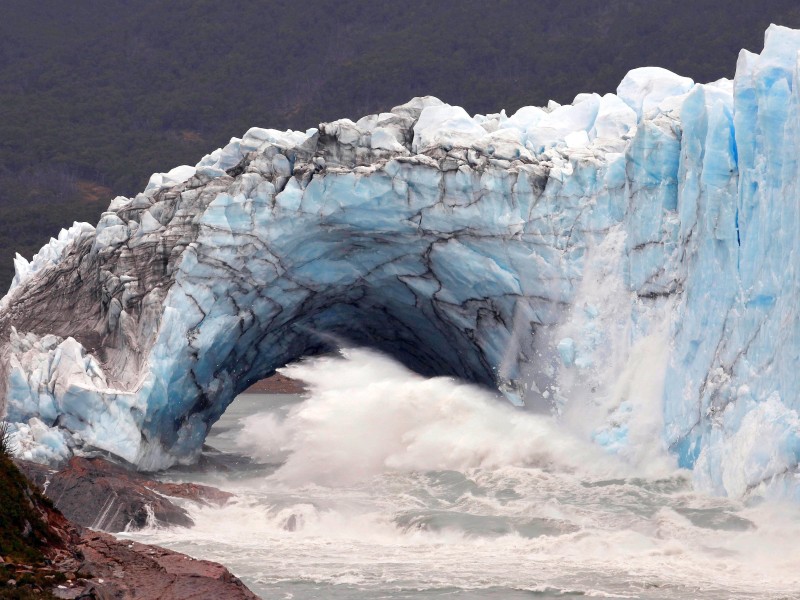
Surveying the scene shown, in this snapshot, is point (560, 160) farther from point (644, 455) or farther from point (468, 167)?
point (644, 455)

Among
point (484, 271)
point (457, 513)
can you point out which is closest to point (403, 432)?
point (484, 271)

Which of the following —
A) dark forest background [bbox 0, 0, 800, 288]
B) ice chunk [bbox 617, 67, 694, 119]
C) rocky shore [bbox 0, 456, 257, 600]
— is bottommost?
rocky shore [bbox 0, 456, 257, 600]

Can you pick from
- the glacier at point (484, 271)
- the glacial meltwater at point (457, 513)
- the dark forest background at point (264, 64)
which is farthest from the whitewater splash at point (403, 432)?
the dark forest background at point (264, 64)

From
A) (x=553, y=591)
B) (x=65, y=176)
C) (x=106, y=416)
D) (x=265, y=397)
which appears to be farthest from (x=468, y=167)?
(x=65, y=176)

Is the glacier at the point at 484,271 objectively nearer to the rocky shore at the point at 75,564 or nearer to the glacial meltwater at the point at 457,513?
the glacial meltwater at the point at 457,513

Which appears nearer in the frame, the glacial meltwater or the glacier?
the glacial meltwater

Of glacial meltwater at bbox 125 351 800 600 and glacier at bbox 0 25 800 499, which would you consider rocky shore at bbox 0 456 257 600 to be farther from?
glacier at bbox 0 25 800 499

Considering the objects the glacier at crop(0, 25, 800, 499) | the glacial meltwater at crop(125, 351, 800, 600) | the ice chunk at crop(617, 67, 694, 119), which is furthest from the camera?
the ice chunk at crop(617, 67, 694, 119)

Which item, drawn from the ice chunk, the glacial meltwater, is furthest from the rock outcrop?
the ice chunk
